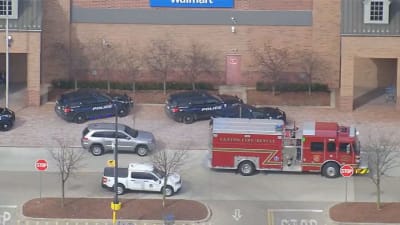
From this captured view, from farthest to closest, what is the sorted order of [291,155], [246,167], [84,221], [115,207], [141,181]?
[246,167] → [291,155] → [141,181] → [84,221] → [115,207]

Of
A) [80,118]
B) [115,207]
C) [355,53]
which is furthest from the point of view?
[355,53]

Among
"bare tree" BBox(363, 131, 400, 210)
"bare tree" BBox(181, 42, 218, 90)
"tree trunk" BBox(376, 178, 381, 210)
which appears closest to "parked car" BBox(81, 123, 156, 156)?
"bare tree" BBox(363, 131, 400, 210)

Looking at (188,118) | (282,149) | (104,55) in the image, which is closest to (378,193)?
(282,149)

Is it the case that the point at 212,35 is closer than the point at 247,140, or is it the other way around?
the point at 247,140

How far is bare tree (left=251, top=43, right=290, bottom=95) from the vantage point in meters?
61.8

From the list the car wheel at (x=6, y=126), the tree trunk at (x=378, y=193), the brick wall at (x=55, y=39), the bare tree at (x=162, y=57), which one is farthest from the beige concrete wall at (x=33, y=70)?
the tree trunk at (x=378, y=193)

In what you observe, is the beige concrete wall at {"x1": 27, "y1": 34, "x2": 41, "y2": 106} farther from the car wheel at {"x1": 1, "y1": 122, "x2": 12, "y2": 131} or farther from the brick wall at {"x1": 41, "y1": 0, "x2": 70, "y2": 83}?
the car wheel at {"x1": 1, "y1": 122, "x2": 12, "y2": 131}

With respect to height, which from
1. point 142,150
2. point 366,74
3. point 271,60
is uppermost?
point 271,60

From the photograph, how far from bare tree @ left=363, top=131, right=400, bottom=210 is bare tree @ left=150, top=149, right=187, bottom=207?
8247 mm

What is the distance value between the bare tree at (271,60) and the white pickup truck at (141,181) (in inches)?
665

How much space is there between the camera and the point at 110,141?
50.8 m

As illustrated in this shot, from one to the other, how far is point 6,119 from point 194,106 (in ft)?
30.3

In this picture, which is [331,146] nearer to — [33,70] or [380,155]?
[380,155]

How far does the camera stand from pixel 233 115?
5447 cm
